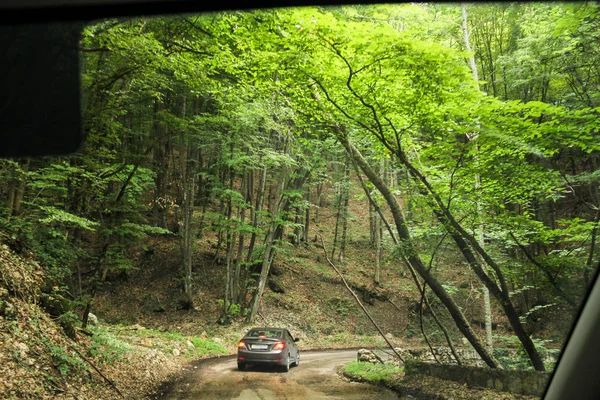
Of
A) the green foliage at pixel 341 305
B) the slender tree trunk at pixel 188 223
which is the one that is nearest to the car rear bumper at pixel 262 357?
the slender tree trunk at pixel 188 223

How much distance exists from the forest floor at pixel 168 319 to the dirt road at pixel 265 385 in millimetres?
730

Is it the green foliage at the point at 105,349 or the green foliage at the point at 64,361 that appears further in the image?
the green foliage at the point at 105,349

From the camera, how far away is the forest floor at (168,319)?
240 inches

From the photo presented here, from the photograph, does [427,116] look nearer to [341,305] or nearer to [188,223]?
[188,223]

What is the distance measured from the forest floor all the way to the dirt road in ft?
2.39

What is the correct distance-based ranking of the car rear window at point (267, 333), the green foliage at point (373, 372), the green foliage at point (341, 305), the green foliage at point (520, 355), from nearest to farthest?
→ the green foliage at point (520, 355)
the green foliage at point (373, 372)
the car rear window at point (267, 333)
the green foliage at point (341, 305)

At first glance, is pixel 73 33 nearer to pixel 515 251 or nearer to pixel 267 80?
pixel 267 80

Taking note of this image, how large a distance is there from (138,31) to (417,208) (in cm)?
705

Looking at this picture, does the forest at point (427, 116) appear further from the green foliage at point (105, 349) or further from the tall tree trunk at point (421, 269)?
the green foliage at point (105, 349)

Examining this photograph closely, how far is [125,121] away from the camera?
13.0 m

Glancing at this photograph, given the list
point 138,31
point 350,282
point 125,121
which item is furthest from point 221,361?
point 350,282

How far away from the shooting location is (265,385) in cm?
874

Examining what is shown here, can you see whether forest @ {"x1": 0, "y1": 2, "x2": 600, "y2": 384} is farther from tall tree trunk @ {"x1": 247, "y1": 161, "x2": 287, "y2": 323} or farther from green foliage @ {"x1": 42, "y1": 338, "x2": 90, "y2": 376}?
tall tree trunk @ {"x1": 247, "y1": 161, "x2": 287, "y2": 323}

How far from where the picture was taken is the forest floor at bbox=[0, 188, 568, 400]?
611 cm
